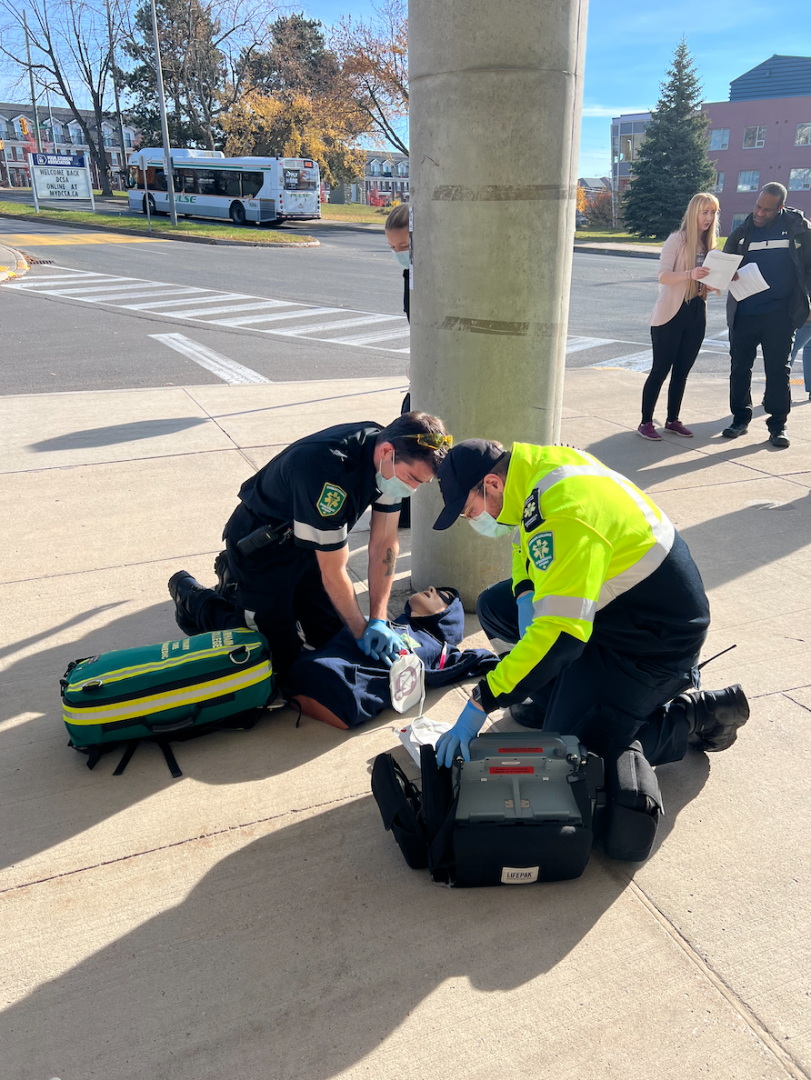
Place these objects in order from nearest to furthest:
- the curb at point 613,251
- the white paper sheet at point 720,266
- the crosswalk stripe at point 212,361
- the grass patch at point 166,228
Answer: the white paper sheet at point 720,266, the crosswalk stripe at point 212,361, the grass patch at point 166,228, the curb at point 613,251

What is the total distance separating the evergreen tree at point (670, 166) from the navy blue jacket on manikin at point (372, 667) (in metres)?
37.6

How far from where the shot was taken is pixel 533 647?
7.43 ft

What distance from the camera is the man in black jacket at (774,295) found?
243 inches

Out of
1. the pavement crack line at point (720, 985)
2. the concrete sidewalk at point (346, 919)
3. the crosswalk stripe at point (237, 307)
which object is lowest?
the pavement crack line at point (720, 985)

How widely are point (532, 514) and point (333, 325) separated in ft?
35.6

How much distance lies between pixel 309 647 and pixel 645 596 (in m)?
1.68

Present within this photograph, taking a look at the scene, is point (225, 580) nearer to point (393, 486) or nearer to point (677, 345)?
point (393, 486)

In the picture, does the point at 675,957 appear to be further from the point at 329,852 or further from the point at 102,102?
the point at 102,102

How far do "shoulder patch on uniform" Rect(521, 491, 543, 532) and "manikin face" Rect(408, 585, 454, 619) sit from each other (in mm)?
1352

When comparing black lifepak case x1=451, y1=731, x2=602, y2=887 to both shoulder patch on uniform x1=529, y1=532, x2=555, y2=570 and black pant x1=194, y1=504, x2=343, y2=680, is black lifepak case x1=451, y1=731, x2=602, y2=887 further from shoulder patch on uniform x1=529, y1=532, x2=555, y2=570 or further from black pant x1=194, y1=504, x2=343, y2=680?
black pant x1=194, y1=504, x2=343, y2=680

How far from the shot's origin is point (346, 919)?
230cm

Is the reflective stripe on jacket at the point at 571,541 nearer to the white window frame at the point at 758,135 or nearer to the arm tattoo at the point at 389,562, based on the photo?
the arm tattoo at the point at 389,562

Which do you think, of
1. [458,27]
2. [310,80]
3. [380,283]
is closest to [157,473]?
[458,27]

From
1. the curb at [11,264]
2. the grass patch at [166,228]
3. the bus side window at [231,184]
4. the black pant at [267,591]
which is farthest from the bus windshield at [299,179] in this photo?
the black pant at [267,591]
